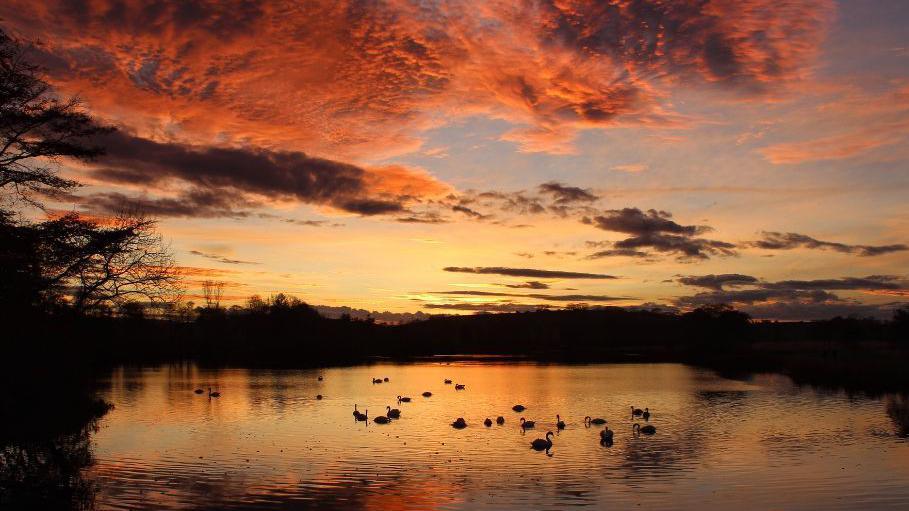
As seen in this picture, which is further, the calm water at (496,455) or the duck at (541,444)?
the duck at (541,444)

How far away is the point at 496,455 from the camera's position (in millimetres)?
28891

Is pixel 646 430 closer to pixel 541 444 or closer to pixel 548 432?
pixel 548 432

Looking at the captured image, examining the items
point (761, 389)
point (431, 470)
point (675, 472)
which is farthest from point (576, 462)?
point (761, 389)

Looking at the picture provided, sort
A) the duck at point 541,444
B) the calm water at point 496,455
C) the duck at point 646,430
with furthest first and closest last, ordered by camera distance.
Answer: the duck at point 646,430
the duck at point 541,444
the calm water at point 496,455

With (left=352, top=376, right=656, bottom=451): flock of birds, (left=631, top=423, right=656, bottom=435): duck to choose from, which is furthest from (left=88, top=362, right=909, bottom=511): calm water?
(left=631, top=423, right=656, bottom=435): duck

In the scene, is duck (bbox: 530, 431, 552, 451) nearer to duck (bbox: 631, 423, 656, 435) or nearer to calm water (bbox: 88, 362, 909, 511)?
calm water (bbox: 88, 362, 909, 511)

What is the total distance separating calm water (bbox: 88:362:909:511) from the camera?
21000mm

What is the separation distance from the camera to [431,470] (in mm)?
25406

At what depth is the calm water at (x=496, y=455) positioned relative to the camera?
2100cm

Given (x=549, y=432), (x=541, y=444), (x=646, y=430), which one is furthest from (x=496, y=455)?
(x=646, y=430)

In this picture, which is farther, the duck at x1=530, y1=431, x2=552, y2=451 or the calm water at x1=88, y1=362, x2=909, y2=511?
the duck at x1=530, y1=431, x2=552, y2=451

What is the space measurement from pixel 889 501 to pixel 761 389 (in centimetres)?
3957

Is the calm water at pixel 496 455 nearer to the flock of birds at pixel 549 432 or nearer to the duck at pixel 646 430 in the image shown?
the flock of birds at pixel 549 432

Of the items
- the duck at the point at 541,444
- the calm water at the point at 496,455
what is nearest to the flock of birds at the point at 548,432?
the duck at the point at 541,444
